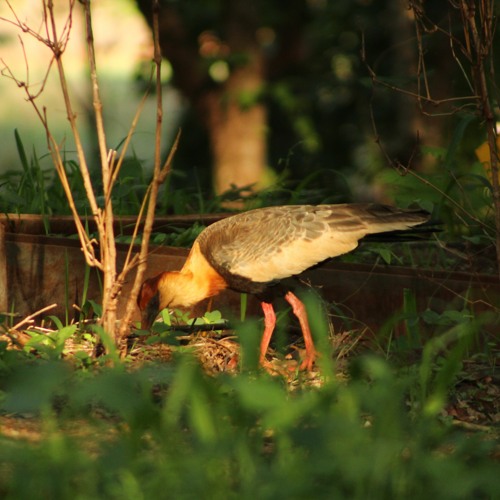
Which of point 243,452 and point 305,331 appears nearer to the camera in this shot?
point 243,452

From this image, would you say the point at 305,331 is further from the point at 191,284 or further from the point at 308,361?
the point at 191,284

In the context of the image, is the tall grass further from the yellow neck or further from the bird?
the yellow neck

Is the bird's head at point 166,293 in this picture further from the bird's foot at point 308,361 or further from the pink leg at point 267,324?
the bird's foot at point 308,361

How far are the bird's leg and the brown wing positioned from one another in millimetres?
243

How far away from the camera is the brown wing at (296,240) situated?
5.27 m

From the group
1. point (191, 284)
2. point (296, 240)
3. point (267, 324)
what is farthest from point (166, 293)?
point (296, 240)

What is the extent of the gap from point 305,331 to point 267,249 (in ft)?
1.47

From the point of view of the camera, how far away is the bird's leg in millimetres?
4941

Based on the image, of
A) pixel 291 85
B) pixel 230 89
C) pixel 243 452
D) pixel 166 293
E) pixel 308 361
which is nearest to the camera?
pixel 243 452

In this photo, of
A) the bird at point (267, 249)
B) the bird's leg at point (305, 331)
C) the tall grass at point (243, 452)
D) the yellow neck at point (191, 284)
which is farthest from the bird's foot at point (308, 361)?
the tall grass at point (243, 452)

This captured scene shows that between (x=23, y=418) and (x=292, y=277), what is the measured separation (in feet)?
6.12

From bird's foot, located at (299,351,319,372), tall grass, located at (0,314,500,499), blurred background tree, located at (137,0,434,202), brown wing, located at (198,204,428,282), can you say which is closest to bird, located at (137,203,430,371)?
brown wing, located at (198,204,428,282)

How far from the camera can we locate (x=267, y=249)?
5289 mm

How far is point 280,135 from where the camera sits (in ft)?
49.9
